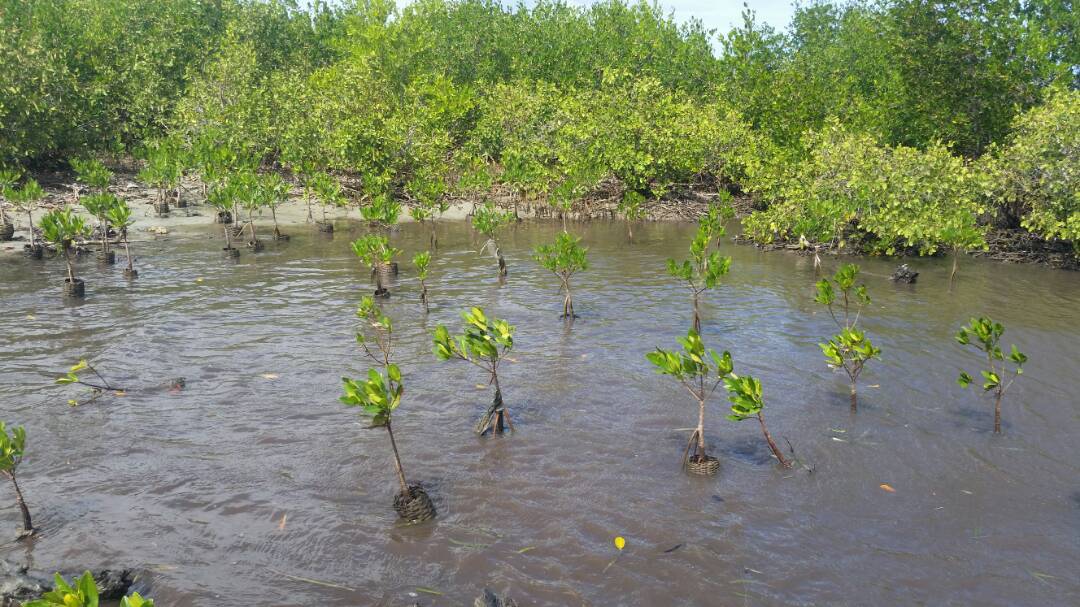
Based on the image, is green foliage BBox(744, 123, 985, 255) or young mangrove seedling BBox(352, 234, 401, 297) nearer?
young mangrove seedling BBox(352, 234, 401, 297)

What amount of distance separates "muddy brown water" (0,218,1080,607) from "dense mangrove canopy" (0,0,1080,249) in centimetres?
528

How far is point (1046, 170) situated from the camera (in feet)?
55.1

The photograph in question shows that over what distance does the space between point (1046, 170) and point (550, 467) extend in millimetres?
15342

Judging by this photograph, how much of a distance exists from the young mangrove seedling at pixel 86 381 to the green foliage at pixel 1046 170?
18.7m

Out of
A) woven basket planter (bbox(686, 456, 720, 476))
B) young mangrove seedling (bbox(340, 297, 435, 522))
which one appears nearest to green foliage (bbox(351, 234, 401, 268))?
young mangrove seedling (bbox(340, 297, 435, 522))

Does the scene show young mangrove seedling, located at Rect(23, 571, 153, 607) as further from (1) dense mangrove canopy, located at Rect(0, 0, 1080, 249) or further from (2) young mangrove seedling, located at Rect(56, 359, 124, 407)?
(1) dense mangrove canopy, located at Rect(0, 0, 1080, 249)

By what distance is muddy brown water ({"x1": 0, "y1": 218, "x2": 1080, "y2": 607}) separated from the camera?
594cm

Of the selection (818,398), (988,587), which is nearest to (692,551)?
(988,587)

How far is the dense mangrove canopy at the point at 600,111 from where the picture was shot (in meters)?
18.6

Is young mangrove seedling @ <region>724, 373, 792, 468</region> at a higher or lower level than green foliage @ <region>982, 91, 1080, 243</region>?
lower

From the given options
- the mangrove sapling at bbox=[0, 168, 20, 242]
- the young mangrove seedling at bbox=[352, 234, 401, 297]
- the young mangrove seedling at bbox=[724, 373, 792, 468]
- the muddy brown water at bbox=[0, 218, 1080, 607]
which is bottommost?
the muddy brown water at bbox=[0, 218, 1080, 607]

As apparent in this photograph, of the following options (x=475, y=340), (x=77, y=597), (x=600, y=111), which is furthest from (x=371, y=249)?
(x=600, y=111)

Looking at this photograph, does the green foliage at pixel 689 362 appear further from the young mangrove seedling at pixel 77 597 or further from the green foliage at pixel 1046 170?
the green foliage at pixel 1046 170

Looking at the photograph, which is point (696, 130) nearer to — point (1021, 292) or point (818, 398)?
point (1021, 292)
